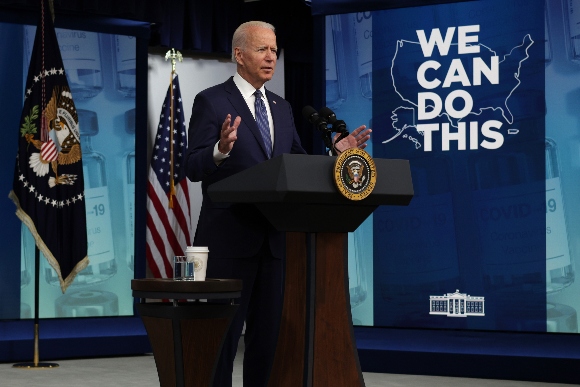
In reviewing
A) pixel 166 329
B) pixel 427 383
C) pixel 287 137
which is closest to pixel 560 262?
pixel 427 383

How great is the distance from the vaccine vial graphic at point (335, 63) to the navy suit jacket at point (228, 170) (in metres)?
3.14

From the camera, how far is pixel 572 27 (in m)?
5.47

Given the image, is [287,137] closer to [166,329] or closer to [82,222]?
[166,329]

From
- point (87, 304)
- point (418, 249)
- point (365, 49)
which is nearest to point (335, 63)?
point (365, 49)

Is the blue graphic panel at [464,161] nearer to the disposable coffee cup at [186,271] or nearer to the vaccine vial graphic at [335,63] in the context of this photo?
the vaccine vial graphic at [335,63]

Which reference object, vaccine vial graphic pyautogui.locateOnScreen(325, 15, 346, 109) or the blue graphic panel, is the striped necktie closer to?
the blue graphic panel

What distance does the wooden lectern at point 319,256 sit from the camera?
259 centimetres

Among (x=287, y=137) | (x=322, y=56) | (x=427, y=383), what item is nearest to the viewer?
(x=287, y=137)

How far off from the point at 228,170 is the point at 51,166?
351 cm

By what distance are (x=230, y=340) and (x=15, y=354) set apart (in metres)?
3.68

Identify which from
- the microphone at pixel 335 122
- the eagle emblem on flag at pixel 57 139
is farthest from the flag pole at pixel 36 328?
the microphone at pixel 335 122

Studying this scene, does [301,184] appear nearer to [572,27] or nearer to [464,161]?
[464,161]

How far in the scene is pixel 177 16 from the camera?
24.0 feet

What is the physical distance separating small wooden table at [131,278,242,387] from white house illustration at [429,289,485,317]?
3072 millimetres
